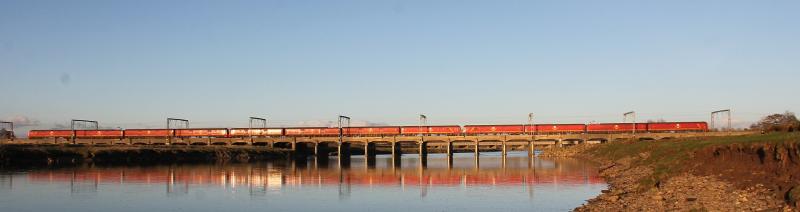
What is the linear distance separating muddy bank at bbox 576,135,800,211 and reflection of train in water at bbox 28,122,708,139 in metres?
81.2

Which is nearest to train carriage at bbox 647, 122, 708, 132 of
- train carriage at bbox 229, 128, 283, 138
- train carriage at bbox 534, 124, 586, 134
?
train carriage at bbox 534, 124, 586, 134

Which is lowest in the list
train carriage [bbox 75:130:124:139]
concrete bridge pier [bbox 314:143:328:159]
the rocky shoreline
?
concrete bridge pier [bbox 314:143:328:159]

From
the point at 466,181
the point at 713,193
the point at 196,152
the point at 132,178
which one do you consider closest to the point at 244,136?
the point at 196,152

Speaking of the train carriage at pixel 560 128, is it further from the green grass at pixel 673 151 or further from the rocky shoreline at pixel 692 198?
the rocky shoreline at pixel 692 198

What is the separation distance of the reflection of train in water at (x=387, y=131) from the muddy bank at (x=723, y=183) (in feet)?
266

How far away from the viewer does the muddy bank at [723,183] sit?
95.1 feet

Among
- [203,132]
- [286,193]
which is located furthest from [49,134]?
[286,193]

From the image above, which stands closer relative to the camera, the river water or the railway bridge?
the river water

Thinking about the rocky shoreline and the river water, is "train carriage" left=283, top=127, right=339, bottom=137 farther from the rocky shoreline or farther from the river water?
the rocky shoreline

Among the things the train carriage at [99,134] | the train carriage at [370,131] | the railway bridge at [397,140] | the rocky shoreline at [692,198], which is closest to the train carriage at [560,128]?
the railway bridge at [397,140]

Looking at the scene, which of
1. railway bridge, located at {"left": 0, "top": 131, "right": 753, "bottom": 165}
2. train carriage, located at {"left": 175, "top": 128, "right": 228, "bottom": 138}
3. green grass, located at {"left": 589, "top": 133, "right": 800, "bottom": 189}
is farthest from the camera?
train carriage, located at {"left": 175, "top": 128, "right": 228, "bottom": 138}

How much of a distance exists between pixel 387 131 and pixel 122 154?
5427cm

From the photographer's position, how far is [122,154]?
327 feet

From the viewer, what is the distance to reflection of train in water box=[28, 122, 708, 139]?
12988 centimetres
